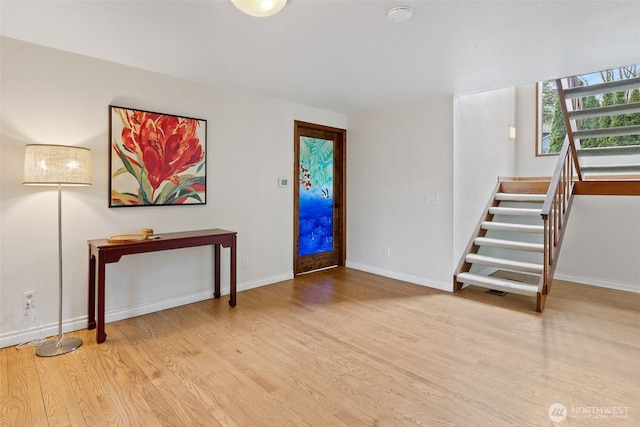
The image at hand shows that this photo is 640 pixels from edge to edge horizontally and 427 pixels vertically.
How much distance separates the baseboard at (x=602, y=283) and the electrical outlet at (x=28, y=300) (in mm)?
5722

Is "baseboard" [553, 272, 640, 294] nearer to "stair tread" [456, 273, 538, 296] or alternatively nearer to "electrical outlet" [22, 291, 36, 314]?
"stair tread" [456, 273, 538, 296]

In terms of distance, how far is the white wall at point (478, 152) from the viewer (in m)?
4.04

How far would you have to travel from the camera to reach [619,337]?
275 cm

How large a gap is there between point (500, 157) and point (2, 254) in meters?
5.63

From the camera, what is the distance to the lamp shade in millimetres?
2367

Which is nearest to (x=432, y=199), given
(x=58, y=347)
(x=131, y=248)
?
(x=131, y=248)

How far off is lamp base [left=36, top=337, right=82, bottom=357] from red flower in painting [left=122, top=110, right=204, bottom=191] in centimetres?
140

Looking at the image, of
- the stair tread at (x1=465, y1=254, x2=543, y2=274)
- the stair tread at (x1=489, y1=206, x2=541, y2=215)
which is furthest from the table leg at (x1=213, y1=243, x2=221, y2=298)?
the stair tread at (x1=489, y1=206, x2=541, y2=215)

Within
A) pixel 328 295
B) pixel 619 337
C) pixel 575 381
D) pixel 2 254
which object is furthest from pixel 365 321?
pixel 2 254

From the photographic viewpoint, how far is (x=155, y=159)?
3.21 m

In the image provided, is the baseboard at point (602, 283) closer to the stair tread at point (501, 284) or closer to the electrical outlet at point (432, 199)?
the stair tread at point (501, 284)

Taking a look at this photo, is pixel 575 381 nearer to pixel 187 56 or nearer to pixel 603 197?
pixel 603 197

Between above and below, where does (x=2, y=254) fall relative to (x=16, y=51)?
below

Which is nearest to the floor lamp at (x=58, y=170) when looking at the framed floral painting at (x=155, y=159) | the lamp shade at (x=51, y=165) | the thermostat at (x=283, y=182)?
the lamp shade at (x=51, y=165)
